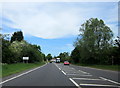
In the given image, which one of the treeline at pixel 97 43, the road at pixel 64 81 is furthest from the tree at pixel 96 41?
the road at pixel 64 81

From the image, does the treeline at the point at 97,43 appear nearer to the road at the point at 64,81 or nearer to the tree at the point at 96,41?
the tree at the point at 96,41

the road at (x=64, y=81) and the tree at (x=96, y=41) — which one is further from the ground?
the tree at (x=96, y=41)

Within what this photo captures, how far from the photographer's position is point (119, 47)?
53.2 meters

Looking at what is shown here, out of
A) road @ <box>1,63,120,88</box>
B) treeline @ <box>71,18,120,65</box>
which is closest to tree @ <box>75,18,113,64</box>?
treeline @ <box>71,18,120,65</box>

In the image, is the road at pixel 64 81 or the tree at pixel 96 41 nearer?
the road at pixel 64 81

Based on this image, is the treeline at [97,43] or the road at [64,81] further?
the treeline at [97,43]

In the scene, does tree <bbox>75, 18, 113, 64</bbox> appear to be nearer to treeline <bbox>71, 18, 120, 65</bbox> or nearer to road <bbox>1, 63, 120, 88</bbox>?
treeline <bbox>71, 18, 120, 65</bbox>

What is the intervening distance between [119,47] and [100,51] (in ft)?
39.6

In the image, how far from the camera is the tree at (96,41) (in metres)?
64.7

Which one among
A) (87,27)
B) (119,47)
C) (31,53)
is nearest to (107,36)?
(87,27)

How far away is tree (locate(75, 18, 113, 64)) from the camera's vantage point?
212ft

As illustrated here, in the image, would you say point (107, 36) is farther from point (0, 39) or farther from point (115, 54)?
point (0, 39)

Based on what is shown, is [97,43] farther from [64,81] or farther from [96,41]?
[64,81]

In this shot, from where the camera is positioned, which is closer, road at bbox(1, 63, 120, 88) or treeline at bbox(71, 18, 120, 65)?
road at bbox(1, 63, 120, 88)
